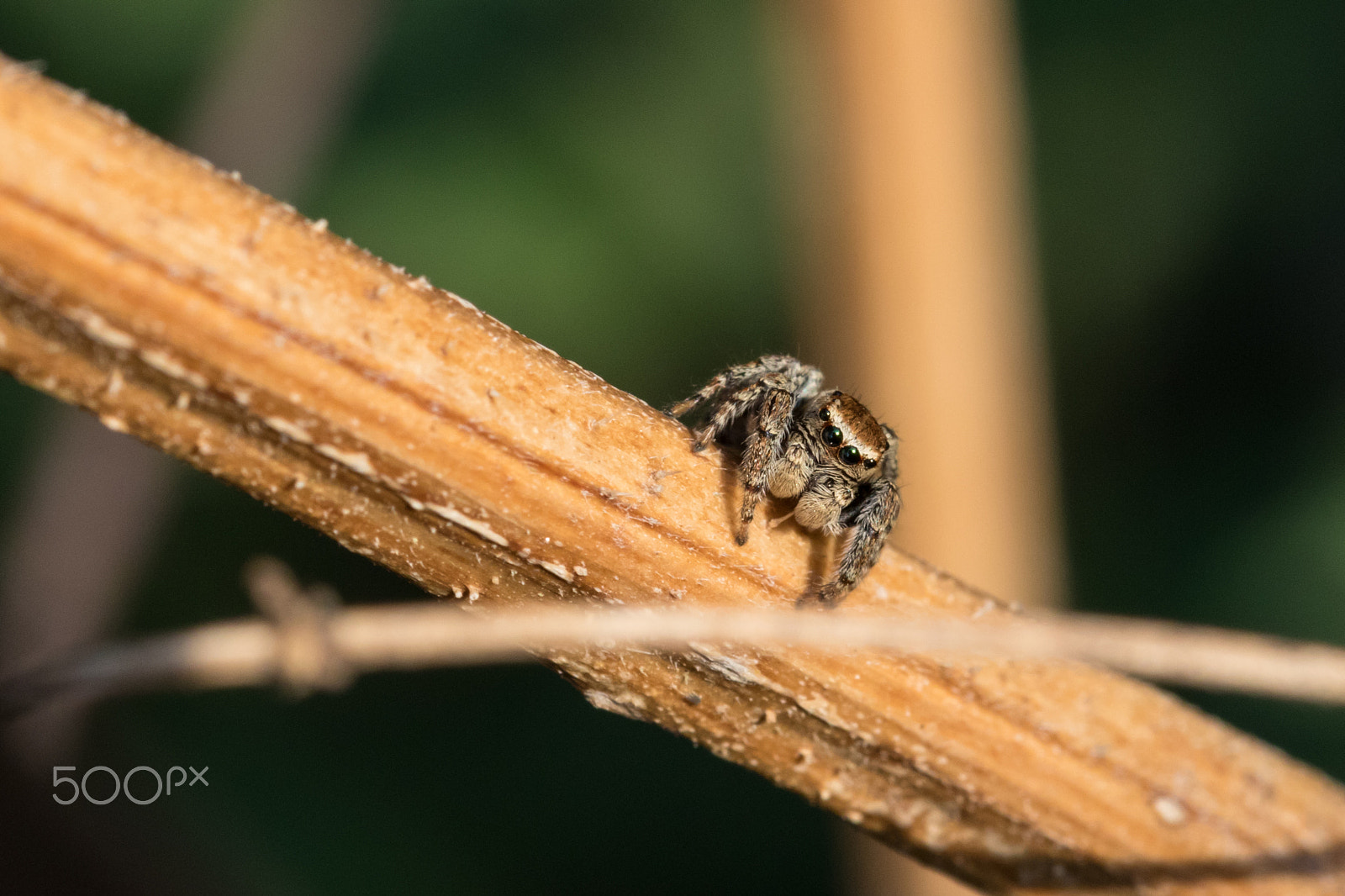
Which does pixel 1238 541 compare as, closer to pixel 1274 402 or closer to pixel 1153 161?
pixel 1274 402

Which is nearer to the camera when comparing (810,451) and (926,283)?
(810,451)

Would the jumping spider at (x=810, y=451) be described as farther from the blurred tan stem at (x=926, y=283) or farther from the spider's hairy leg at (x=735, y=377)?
the blurred tan stem at (x=926, y=283)

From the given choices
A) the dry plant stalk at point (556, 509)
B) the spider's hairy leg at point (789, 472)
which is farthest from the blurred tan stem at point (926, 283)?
the dry plant stalk at point (556, 509)

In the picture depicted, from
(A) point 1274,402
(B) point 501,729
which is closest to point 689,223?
(B) point 501,729

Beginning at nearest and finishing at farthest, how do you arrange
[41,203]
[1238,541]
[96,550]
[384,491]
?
[41,203] < [384,491] < [96,550] < [1238,541]

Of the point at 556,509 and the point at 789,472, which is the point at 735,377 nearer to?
the point at 789,472

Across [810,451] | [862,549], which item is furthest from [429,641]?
[810,451]
